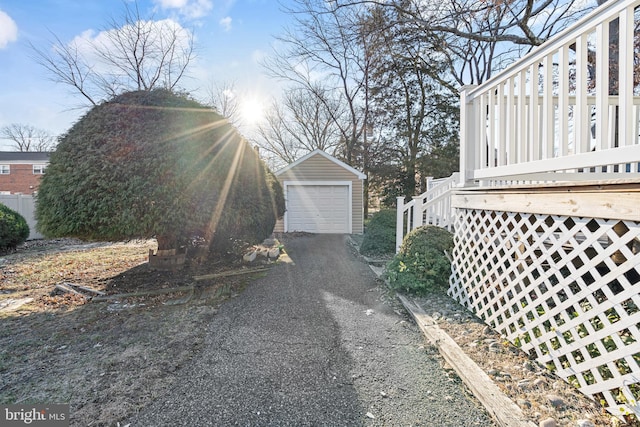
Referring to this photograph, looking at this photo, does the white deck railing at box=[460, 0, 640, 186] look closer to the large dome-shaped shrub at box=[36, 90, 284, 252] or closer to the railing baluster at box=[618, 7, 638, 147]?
the railing baluster at box=[618, 7, 638, 147]

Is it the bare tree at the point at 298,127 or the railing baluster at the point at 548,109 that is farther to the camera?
the bare tree at the point at 298,127

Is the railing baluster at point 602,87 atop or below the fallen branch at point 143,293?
atop

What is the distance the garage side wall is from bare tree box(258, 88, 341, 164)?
818 centimetres

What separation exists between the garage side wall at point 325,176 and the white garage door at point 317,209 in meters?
0.28

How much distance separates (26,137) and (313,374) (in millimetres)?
40651

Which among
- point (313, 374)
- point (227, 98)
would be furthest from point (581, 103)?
point (227, 98)

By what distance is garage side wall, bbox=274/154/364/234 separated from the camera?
→ 36.4ft

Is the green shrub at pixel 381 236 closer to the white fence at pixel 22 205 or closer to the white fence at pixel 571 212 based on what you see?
the white fence at pixel 571 212

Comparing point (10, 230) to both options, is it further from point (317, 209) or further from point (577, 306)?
point (577, 306)

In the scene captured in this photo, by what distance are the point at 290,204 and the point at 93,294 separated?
7.38m

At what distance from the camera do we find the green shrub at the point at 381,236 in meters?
6.81

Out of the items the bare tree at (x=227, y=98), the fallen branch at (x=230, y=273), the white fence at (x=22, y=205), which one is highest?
the bare tree at (x=227, y=98)

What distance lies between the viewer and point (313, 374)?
2.32 metres

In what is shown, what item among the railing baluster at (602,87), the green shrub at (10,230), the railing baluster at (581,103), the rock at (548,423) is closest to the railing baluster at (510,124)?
the railing baluster at (581,103)
